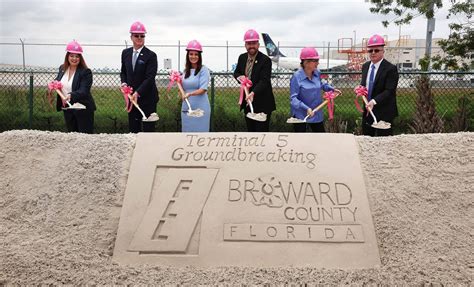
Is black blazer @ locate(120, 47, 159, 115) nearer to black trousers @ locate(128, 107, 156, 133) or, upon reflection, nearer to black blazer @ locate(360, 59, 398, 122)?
black trousers @ locate(128, 107, 156, 133)

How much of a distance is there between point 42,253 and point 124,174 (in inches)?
34.6

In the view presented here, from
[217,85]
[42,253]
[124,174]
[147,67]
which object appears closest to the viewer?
[42,253]

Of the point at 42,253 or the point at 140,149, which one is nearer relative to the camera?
the point at 42,253

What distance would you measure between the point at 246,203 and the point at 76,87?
2493mm

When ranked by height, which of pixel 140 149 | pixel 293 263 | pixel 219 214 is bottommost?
pixel 293 263

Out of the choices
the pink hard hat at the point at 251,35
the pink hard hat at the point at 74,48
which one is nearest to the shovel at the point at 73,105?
the pink hard hat at the point at 74,48

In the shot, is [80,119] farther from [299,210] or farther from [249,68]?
[299,210]

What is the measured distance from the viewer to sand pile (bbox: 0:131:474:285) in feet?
11.4

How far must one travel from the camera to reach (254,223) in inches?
149

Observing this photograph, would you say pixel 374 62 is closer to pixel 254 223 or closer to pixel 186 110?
pixel 186 110

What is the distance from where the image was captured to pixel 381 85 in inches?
208

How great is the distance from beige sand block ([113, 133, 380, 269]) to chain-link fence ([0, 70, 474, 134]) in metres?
4.83

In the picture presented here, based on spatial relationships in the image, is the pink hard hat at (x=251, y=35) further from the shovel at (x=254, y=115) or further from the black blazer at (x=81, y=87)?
the black blazer at (x=81, y=87)

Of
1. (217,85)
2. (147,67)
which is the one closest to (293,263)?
(147,67)
